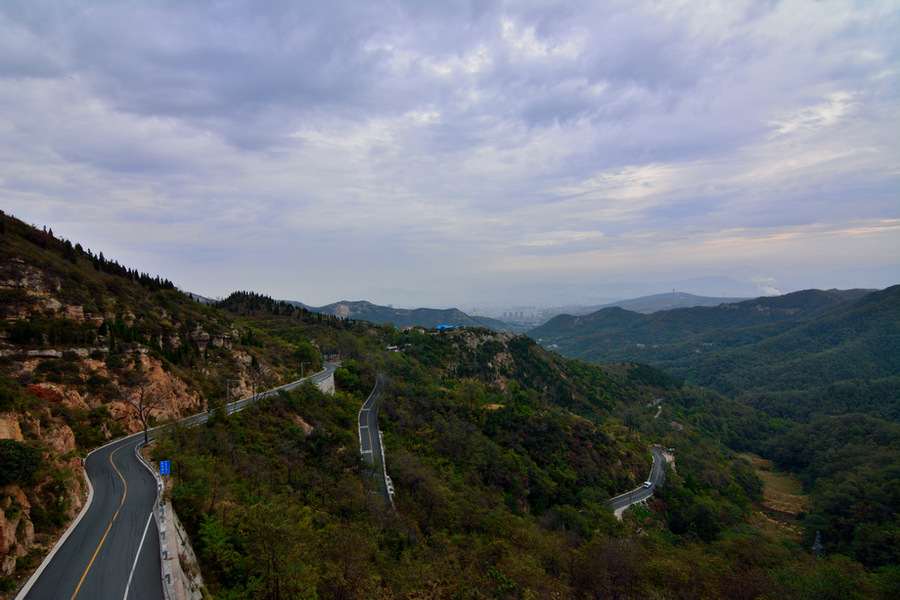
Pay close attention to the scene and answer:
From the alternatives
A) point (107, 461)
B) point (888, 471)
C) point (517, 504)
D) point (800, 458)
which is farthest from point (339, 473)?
point (800, 458)

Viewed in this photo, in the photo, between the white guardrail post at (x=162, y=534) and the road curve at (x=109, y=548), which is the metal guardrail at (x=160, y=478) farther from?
the road curve at (x=109, y=548)

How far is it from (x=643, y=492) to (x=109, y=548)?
54271 mm

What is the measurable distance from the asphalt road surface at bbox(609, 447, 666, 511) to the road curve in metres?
44.1

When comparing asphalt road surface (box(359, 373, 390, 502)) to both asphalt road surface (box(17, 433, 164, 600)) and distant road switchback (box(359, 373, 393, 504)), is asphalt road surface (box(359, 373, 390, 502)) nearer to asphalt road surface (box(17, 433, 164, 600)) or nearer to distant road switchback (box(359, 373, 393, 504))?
distant road switchback (box(359, 373, 393, 504))

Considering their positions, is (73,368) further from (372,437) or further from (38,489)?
(372,437)

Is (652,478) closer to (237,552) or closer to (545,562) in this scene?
(545,562)

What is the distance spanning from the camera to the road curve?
10.5m

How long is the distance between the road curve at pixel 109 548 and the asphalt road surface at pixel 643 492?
145 feet

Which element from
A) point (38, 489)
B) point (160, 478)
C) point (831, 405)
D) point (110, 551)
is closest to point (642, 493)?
point (160, 478)

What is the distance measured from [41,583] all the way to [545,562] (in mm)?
22649

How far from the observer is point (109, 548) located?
39.9 ft

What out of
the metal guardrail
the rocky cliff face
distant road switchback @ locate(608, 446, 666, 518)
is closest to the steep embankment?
the rocky cliff face

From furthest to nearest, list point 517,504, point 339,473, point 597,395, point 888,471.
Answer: point 597,395 → point 888,471 → point 517,504 → point 339,473

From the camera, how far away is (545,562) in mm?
22047
